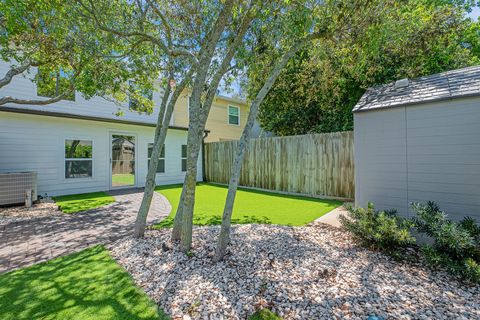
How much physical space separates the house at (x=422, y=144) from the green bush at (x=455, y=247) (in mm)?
677

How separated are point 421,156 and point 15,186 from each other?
10147 millimetres

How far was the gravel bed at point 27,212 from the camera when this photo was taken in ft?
18.8

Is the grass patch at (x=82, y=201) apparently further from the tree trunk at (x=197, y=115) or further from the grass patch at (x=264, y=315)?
the grass patch at (x=264, y=315)

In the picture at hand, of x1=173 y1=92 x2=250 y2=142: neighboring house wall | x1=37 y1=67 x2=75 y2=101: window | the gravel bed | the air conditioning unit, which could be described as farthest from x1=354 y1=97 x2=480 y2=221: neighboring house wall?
x1=173 y1=92 x2=250 y2=142: neighboring house wall

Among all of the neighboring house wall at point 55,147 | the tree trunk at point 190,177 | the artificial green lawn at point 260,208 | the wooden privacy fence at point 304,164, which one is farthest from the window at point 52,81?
the wooden privacy fence at point 304,164

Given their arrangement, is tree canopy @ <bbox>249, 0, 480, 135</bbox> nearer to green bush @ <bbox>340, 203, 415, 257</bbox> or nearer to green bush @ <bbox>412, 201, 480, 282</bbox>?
green bush @ <bbox>340, 203, 415, 257</bbox>

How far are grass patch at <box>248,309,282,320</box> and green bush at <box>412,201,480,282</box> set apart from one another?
7.34ft

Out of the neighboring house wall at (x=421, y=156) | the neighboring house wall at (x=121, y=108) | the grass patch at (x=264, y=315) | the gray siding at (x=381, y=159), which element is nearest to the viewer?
the grass patch at (x=264, y=315)

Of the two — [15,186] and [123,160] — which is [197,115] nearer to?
[15,186]

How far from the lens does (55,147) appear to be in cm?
850

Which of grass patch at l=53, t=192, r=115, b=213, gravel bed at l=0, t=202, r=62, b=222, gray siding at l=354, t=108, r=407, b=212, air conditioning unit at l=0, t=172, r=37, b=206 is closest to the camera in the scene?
gray siding at l=354, t=108, r=407, b=212

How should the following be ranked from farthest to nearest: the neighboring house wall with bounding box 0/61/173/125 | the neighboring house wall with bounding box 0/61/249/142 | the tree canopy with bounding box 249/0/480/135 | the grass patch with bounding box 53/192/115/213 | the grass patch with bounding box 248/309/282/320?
the neighboring house wall with bounding box 0/61/249/142, the neighboring house wall with bounding box 0/61/173/125, the grass patch with bounding box 53/192/115/213, the tree canopy with bounding box 249/0/480/135, the grass patch with bounding box 248/309/282/320

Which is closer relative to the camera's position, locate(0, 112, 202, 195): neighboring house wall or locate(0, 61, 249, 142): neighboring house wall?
locate(0, 112, 202, 195): neighboring house wall

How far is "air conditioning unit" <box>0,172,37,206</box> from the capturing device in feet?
21.7
